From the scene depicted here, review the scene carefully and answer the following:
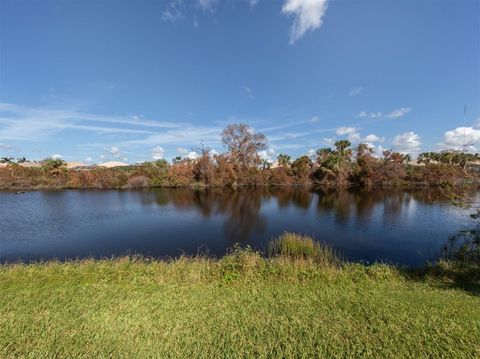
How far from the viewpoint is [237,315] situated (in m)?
5.16

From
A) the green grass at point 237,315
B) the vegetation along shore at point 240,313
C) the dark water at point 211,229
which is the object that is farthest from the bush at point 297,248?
the green grass at point 237,315

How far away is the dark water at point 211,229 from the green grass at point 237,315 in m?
7.13

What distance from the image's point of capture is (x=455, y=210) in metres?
26.0

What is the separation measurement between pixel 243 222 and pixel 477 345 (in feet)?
65.2

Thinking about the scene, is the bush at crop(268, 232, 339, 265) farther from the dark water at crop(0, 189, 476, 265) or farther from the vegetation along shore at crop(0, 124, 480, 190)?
the vegetation along shore at crop(0, 124, 480, 190)

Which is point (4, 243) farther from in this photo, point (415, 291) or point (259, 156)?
point (259, 156)

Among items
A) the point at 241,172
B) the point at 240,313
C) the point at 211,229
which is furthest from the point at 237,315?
the point at 241,172

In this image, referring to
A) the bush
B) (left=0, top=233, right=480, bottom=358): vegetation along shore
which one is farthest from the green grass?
the bush

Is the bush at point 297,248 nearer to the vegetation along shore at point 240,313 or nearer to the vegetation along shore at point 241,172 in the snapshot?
the vegetation along shore at point 240,313

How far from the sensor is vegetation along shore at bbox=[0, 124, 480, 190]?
57281mm

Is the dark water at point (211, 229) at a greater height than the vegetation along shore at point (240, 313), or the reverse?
A: the vegetation along shore at point (240, 313)

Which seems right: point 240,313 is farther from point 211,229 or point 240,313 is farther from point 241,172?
point 241,172

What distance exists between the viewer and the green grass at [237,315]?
4062mm

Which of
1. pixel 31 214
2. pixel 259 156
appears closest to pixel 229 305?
pixel 31 214
